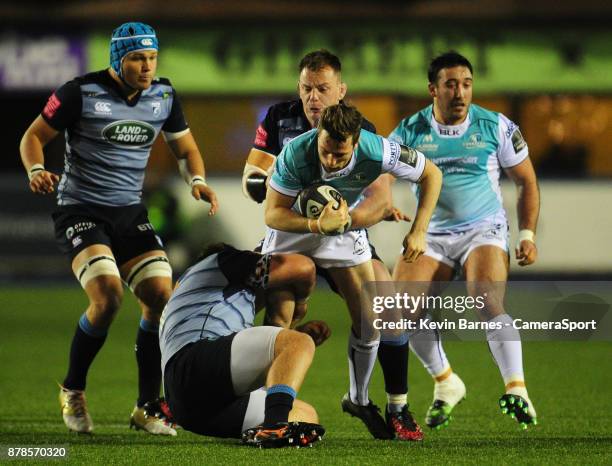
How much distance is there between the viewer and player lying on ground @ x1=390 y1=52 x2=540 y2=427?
27.3 feet

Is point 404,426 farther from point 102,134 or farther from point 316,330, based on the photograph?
point 102,134

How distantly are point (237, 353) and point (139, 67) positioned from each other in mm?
2426

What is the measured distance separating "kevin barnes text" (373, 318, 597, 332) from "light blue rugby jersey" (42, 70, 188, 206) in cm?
187

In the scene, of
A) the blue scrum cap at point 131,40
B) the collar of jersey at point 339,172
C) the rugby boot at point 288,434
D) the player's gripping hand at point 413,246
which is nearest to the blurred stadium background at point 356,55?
the blue scrum cap at point 131,40

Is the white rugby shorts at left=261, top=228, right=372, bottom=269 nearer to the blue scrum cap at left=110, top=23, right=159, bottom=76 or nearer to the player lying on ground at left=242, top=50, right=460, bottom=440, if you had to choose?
the player lying on ground at left=242, top=50, right=460, bottom=440

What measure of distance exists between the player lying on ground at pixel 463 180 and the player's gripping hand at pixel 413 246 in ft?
3.94

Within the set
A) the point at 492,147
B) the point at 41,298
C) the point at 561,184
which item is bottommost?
the point at 41,298

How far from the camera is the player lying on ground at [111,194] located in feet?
26.3

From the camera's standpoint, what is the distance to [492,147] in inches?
334

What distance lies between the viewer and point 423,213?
285 inches

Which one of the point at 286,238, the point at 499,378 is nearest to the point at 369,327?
the point at 286,238

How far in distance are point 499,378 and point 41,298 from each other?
8411 mm

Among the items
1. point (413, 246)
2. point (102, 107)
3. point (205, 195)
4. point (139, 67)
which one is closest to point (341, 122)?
point (413, 246)

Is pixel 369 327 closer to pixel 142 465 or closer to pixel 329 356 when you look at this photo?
pixel 142 465
